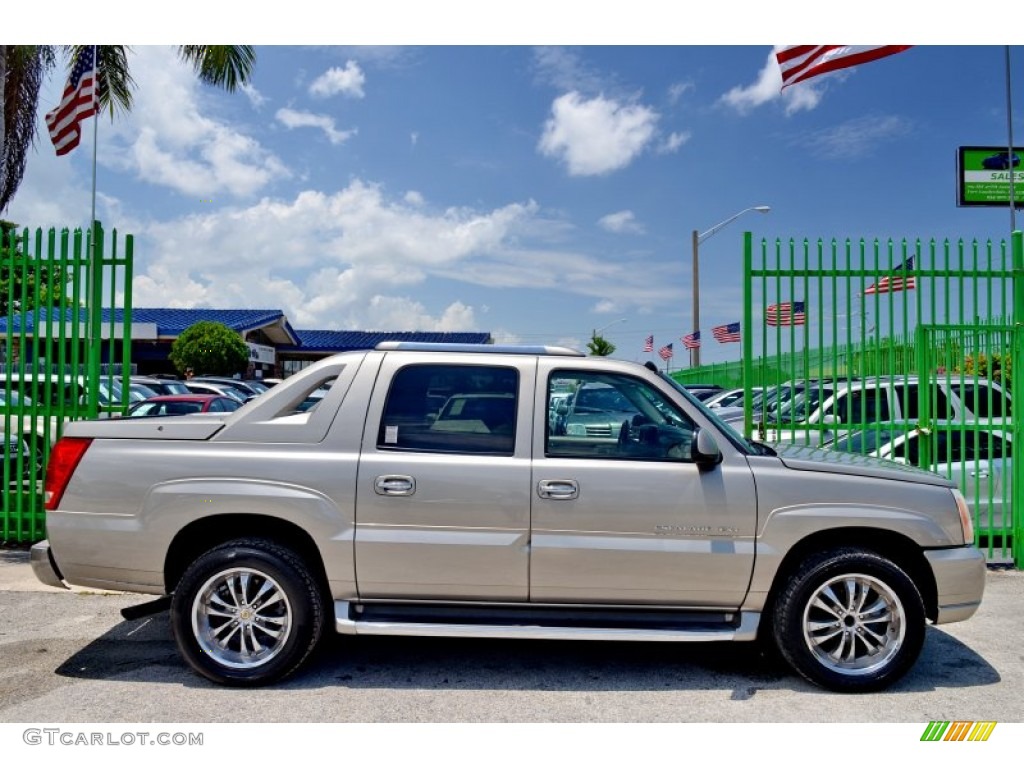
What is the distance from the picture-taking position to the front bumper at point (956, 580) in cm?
400

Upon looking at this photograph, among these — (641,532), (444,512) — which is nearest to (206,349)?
(444,512)

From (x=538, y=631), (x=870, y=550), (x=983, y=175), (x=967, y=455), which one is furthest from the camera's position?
(x=983, y=175)

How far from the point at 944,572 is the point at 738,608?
1159 millimetres

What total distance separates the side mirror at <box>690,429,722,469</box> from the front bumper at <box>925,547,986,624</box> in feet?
4.37

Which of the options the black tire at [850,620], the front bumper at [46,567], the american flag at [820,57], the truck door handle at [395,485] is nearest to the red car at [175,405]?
the front bumper at [46,567]

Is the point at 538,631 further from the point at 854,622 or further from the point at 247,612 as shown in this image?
the point at 854,622

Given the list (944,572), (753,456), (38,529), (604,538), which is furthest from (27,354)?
(944,572)

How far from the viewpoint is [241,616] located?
3.95m

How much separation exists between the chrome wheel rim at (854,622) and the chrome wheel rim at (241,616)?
9.46ft

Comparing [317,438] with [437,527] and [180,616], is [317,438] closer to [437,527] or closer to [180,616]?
[437,527]

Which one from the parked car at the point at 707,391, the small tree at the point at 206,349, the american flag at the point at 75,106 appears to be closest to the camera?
the american flag at the point at 75,106

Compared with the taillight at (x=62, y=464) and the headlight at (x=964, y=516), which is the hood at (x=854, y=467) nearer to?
the headlight at (x=964, y=516)

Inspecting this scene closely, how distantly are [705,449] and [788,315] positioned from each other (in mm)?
3518

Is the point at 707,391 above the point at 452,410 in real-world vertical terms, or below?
above
